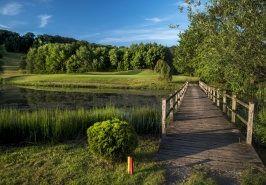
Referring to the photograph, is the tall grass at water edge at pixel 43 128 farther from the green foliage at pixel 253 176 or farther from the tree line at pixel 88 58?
the tree line at pixel 88 58

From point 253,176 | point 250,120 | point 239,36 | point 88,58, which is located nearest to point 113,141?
point 253,176

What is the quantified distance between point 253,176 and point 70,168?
13.7 ft

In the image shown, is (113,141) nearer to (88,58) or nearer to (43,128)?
(43,128)

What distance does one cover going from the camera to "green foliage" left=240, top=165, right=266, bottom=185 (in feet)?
16.7

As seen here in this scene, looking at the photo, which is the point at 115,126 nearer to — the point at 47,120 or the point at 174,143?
the point at 174,143

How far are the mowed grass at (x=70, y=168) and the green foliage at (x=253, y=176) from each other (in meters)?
1.71

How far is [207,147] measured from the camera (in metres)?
7.48

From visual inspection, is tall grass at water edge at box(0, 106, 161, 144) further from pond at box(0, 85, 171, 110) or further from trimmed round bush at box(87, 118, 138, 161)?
pond at box(0, 85, 171, 110)

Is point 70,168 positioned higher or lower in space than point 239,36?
lower

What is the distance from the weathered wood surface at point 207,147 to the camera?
628 cm

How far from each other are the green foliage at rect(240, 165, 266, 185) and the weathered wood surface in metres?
0.25

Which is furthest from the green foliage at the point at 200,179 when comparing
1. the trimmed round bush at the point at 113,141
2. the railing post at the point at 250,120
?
the railing post at the point at 250,120

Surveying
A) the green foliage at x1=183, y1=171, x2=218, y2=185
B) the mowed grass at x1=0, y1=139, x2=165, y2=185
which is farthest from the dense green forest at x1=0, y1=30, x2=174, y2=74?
the green foliage at x1=183, y1=171, x2=218, y2=185

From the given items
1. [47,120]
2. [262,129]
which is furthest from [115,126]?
[262,129]
